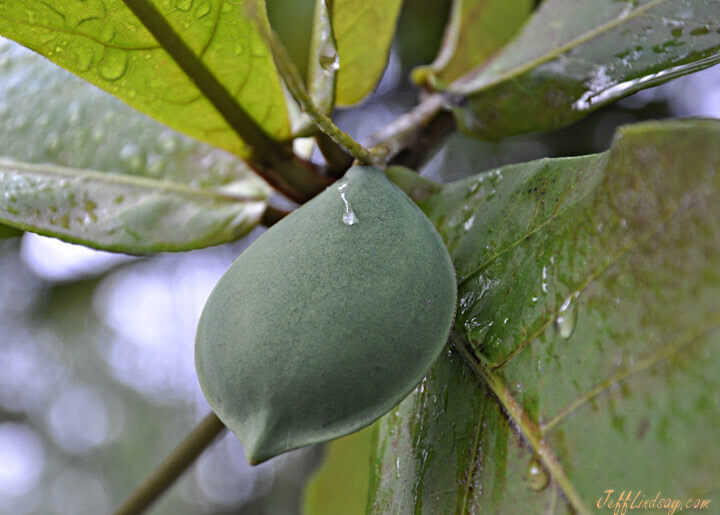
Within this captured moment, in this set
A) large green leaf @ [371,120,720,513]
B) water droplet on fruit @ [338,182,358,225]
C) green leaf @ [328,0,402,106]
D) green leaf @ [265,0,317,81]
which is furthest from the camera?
green leaf @ [265,0,317,81]

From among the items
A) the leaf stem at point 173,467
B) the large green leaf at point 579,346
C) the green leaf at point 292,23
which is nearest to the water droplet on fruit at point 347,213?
the large green leaf at point 579,346

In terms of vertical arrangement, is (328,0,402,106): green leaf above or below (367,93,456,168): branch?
above

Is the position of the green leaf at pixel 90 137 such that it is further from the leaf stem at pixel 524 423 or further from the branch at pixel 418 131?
the leaf stem at pixel 524 423

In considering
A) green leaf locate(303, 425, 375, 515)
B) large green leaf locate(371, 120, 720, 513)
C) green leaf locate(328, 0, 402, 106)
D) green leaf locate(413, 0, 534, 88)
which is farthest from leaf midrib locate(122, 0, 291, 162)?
green leaf locate(303, 425, 375, 515)

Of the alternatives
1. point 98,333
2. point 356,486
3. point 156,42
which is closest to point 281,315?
point 156,42

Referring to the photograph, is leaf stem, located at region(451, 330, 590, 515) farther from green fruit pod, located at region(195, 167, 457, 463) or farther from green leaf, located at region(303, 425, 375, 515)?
green leaf, located at region(303, 425, 375, 515)

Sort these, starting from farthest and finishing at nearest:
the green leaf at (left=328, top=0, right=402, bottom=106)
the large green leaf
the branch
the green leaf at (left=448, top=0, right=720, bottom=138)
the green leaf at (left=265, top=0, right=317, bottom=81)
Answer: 1. the green leaf at (left=265, top=0, right=317, bottom=81)
2. the branch
3. the green leaf at (left=328, top=0, right=402, bottom=106)
4. the green leaf at (left=448, top=0, right=720, bottom=138)
5. the large green leaf

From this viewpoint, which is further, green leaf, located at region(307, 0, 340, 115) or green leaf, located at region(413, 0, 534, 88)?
green leaf, located at region(413, 0, 534, 88)

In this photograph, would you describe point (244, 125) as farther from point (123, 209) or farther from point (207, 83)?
point (123, 209)
